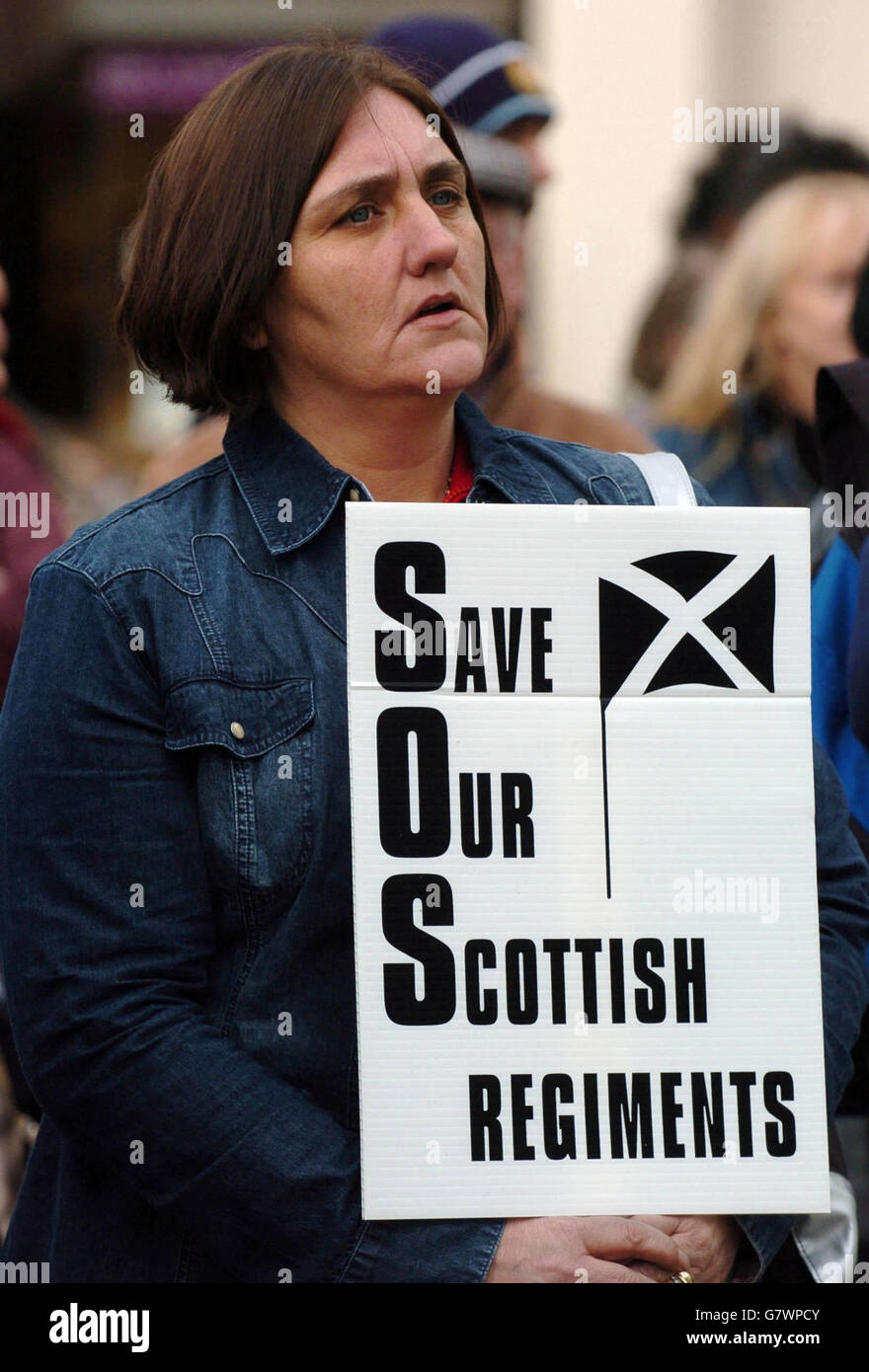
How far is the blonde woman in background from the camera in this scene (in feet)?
13.0

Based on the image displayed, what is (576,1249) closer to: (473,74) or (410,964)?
(410,964)

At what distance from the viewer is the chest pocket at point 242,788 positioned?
188 centimetres

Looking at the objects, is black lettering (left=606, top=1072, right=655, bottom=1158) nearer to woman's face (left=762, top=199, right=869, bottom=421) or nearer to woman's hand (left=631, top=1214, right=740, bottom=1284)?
woman's hand (left=631, top=1214, right=740, bottom=1284)

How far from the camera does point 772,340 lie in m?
4.10

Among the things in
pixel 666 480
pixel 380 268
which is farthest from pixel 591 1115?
pixel 380 268

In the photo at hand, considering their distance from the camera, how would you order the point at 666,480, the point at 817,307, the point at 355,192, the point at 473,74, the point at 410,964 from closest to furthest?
1. the point at 410,964
2. the point at 355,192
3. the point at 666,480
4. the point at 473,74
5. the point at 817,307

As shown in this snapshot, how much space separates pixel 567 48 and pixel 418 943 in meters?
4.43


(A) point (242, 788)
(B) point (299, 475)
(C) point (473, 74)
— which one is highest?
(C) point (473, 74)

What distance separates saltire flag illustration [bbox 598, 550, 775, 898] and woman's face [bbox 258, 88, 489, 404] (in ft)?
1.04

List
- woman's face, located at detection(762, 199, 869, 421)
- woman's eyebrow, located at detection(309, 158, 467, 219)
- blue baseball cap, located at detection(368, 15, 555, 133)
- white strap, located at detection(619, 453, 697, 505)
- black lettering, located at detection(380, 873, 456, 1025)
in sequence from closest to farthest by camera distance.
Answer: black lettering, located at detection(380, 873, 456, 1025) → woman's eyebrow, located at detection(309, 158, 467, 219) → white strap, located at detection(619, 453, 697, 505) → blue baseball cap, located at detection(368, 15, 555, 133) → woman's face, located at detection(762, 199, 869, 421)

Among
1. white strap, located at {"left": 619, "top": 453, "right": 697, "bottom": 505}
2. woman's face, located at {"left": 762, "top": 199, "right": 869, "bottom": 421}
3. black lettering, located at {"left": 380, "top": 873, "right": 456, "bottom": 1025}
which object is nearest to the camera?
black lettering, located at {"left": 380, "top": 873, "right": 456, "bottom": 1025}

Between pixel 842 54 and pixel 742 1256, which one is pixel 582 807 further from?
pixel 842 54

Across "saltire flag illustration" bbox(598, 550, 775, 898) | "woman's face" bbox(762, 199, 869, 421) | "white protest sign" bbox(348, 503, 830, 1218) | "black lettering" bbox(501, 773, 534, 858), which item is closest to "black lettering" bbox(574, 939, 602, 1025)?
"white protest sign" bbox(348, 503, 830, 1218)

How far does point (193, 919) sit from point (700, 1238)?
62 cm
